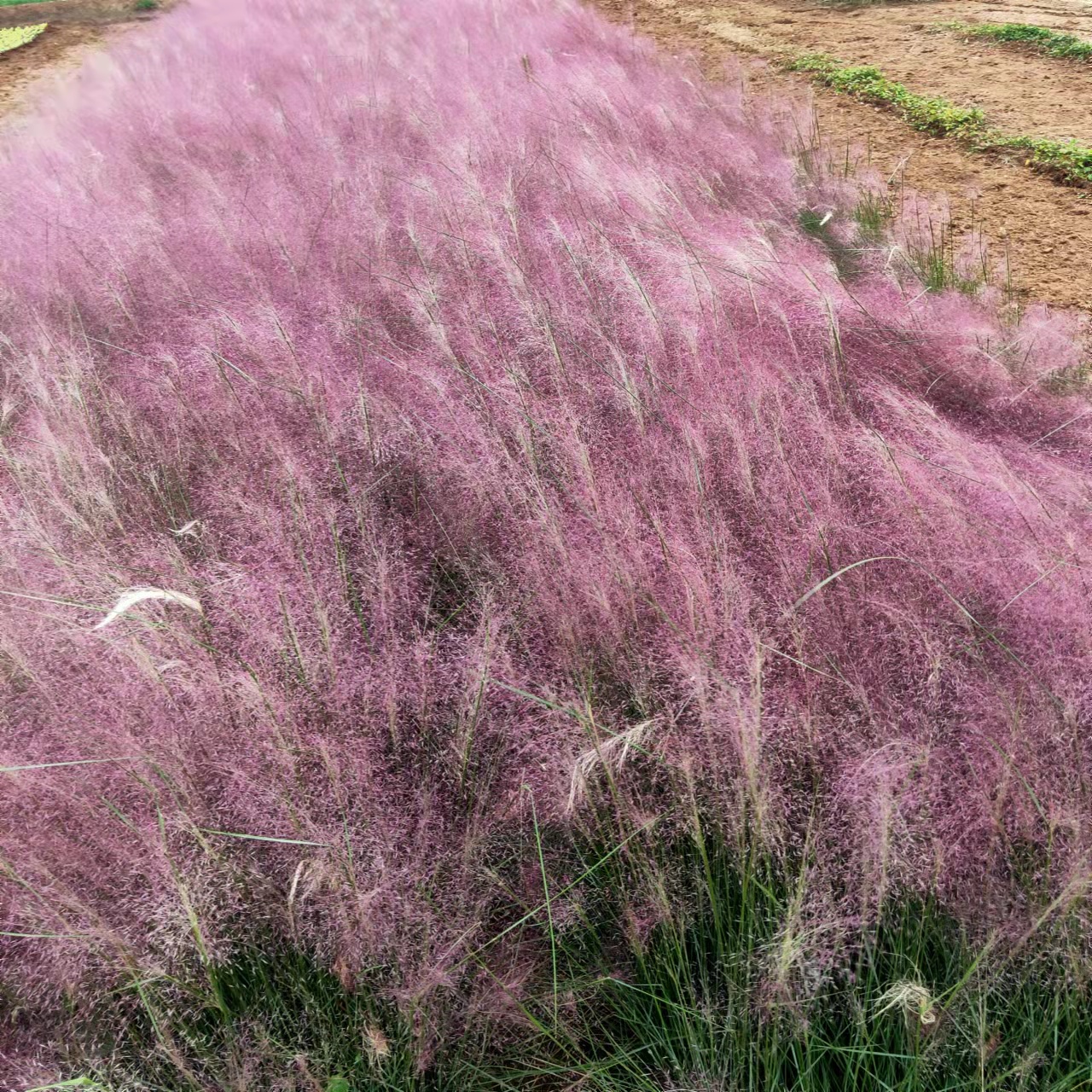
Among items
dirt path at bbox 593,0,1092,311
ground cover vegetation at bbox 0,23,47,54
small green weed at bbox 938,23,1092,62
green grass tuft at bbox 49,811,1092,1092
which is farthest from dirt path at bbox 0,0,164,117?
small green weed at bbox 938,23,1092,62

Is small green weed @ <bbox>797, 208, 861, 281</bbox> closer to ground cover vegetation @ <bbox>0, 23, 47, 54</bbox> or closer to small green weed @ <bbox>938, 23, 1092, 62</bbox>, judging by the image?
small green weed @ <bbox>938, 23, 1092, 62</bbox>

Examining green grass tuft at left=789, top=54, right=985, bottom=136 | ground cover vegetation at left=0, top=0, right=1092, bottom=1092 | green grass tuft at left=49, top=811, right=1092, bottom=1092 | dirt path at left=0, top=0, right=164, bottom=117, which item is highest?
dirt path at left=0, top=0, right=164, bottom=117

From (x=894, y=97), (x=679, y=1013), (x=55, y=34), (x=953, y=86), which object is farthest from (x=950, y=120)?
(x=55, y=34)

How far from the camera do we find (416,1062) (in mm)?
887

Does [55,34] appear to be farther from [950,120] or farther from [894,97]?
[950,120]

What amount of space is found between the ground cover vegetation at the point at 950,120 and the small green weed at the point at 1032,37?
3.11ft

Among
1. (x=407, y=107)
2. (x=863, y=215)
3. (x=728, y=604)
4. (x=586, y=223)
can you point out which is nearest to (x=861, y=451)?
(x=728, y=604)

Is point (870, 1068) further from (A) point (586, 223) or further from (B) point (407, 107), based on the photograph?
(B) point (407, 107)

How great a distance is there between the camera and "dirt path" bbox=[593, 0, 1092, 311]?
2619 mm

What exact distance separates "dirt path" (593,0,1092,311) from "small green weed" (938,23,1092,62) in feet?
0.38

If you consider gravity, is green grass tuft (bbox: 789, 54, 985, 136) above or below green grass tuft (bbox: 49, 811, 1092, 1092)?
above

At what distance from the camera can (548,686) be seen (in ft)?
3.59

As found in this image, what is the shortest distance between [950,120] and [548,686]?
12.7ft

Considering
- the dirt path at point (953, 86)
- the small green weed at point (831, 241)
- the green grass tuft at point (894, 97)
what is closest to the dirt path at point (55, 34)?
the dirt path at point (953, 86)
